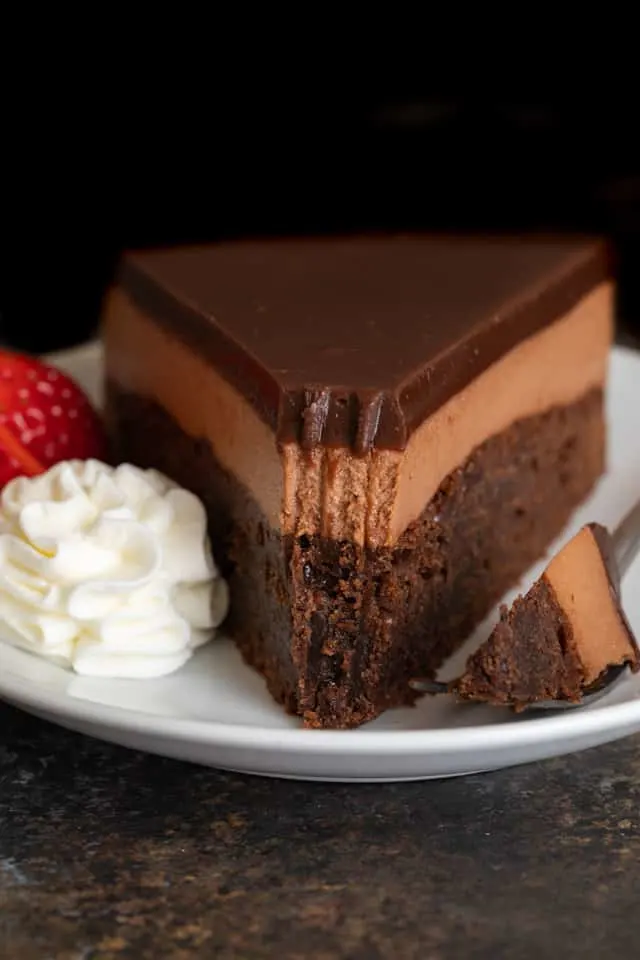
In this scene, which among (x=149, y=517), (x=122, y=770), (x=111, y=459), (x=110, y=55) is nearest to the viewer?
(x=122, y=770)

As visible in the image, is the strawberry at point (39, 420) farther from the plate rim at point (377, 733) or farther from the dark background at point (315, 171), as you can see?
the dark background at point (315, 171)

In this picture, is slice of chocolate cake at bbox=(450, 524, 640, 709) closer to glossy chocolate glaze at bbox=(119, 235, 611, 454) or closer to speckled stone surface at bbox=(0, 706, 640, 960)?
speckled stone surface at bbox=(0, 706, 640, 960)

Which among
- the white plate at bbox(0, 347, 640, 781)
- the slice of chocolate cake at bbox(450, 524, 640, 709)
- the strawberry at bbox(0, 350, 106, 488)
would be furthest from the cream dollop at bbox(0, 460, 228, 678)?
the slice of chocolate cake at bbox(450, 524, 640, 709)

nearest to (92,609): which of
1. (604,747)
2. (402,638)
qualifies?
(402,638)

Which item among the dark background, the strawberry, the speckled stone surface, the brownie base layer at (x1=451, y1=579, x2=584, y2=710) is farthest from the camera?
the dark background

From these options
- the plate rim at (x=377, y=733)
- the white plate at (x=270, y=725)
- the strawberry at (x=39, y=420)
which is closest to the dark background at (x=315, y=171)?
the strawberry at (x=39, y=420)

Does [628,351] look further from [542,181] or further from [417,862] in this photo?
[542,181]

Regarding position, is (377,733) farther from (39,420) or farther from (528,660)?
(39,420)
